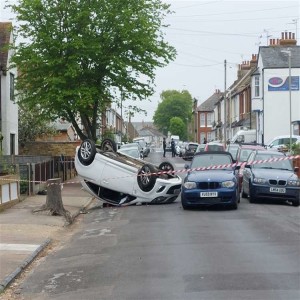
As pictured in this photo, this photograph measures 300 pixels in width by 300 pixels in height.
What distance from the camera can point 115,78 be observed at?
29.2 meters

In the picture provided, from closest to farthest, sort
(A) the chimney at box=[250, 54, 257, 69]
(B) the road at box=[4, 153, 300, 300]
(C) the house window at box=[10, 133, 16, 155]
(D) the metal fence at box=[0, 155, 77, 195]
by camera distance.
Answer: (B) the road at box=[4, 153, 300, 300]
(D) the metal fence at box=[0, 155, 77, 195]
(C) the house window at box=[10, 133, 16, 155]
(A) the chimney at box=[250, 54, 257, 69]

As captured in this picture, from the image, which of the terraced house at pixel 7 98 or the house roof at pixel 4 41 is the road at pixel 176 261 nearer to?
the terraced house at pixel 7 98

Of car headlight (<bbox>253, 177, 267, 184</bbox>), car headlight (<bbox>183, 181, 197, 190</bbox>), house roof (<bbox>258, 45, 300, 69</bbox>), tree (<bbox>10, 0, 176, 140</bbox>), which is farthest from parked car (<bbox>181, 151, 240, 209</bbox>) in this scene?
house roof (<bbox>258, 45, 300, 69</bbox>)

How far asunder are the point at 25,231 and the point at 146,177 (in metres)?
5.47

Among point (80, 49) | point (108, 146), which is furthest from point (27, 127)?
point (108, 146)

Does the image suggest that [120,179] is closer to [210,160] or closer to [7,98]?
[210,160]

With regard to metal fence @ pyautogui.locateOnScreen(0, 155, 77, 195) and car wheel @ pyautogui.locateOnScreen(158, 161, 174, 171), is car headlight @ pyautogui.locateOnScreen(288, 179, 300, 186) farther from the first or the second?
metal fence @ pyautogui.locateOnScreen(0, 155, 77, 195)

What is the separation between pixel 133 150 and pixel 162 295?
28.1 meters

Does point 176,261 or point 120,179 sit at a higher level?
point 120,179

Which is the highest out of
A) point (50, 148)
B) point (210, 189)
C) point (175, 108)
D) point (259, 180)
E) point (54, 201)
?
point (175, 108)

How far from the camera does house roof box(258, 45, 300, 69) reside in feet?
163

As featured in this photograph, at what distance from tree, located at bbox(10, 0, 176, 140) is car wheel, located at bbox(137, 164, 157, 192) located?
9920 millimetres

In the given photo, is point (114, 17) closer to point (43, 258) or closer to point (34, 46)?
point (34, 46)

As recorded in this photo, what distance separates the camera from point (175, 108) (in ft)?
438
